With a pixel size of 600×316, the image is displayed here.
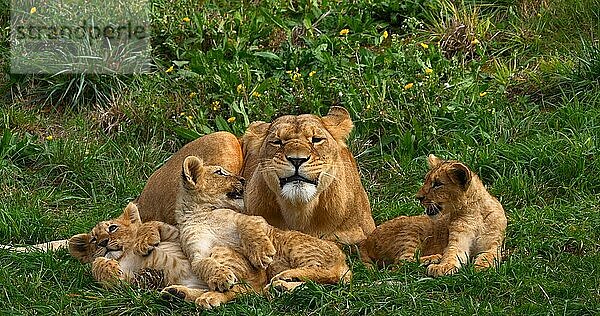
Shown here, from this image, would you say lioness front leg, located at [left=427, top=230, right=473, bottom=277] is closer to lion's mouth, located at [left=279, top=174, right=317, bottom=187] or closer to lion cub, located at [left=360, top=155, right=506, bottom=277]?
lion cub, located at [left=360, top=155, right=506, bottom=277]

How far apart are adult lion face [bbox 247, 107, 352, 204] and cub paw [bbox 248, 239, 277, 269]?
0.36 m

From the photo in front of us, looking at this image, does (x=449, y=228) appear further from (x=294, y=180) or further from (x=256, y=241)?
(x=256, y=241)

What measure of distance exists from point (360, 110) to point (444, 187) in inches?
95.5

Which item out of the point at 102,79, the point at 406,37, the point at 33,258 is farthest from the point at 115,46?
the point at 33,258

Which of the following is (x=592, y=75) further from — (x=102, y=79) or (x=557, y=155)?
(x=102, y=79)

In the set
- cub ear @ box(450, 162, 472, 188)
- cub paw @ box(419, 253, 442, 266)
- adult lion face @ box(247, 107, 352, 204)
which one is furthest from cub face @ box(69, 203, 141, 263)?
cub ear @ box(450, 162, 472, 188)

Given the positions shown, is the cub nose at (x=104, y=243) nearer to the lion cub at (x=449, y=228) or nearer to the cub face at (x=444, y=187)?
the lion cub at (x=449, y=228)

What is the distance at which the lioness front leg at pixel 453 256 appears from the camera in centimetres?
575

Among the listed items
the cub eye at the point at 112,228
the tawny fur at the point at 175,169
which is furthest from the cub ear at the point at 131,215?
the tawny fur at the point at 175,169

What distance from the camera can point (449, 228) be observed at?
6.07 meters

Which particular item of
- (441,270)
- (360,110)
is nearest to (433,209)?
(441,270)

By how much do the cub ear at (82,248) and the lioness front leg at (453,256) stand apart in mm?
1799

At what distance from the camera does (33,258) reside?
21.4ft

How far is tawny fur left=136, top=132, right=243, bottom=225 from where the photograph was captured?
6.80 metres
